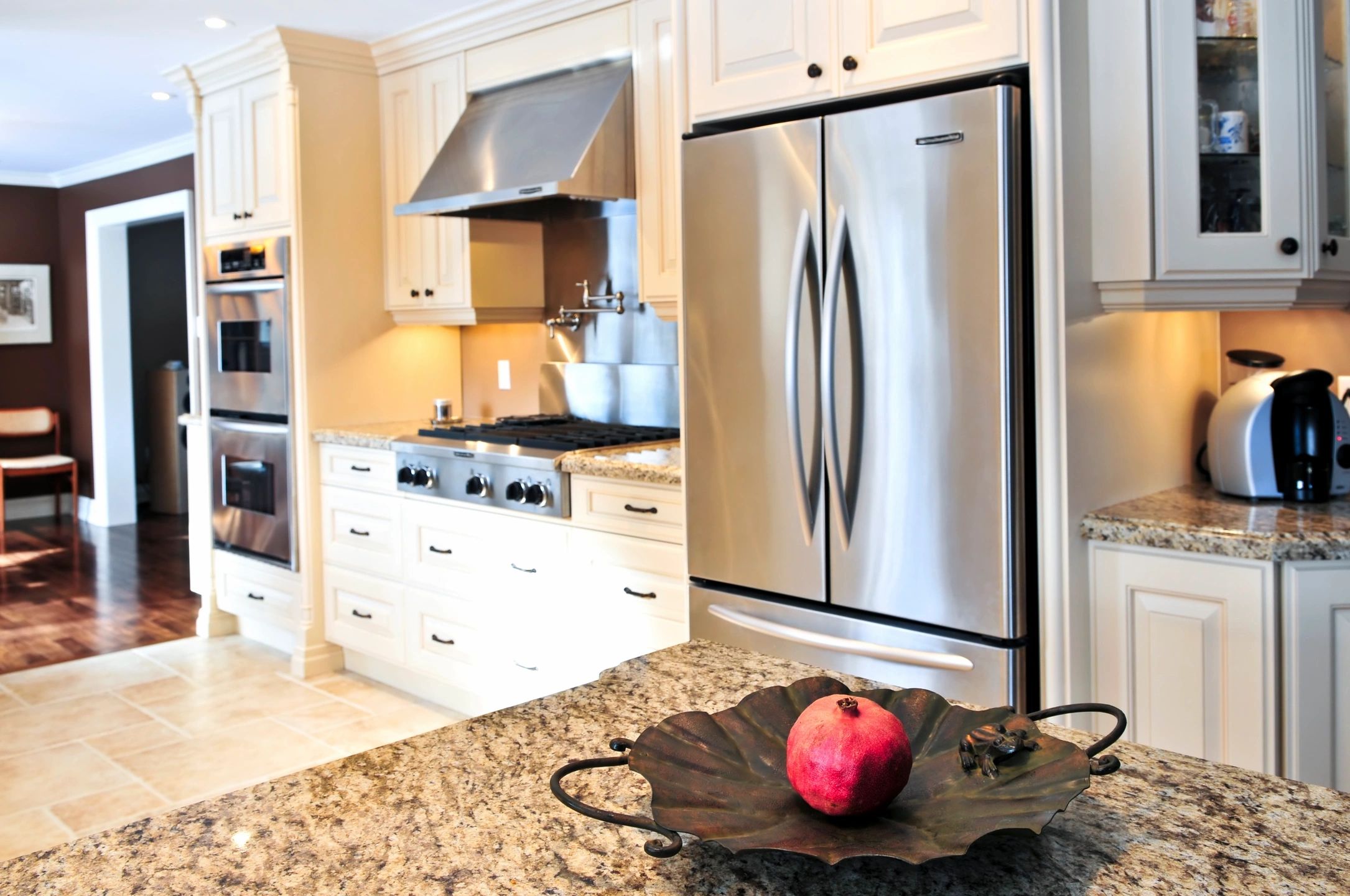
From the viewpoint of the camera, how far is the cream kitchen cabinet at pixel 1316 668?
210cm

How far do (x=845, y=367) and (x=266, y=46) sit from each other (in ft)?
10.2

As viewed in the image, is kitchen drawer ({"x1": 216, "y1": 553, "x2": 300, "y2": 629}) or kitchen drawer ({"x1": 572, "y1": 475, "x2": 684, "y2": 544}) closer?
kitchen drawer ({"x1": 572, "y1": 475, "x2": 684, "y2": 544})

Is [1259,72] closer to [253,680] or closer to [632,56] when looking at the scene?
[632,56]

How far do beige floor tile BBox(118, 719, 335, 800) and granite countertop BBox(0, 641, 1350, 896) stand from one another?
260cm

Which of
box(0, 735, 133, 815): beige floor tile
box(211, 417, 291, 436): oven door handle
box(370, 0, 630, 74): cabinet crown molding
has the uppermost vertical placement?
box(370, 0, 630, 74): cabinet crown molding

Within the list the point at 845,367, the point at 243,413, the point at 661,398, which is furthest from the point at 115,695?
the point at 845,367

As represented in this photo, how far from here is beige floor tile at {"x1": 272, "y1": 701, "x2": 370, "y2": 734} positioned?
12.9ft

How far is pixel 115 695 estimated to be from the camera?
4.29 metres

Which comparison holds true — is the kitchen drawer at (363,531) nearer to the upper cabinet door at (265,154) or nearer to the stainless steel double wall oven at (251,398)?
the stainless steel double wall oven at (251,398)

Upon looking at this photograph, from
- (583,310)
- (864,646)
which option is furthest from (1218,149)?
(583,310)

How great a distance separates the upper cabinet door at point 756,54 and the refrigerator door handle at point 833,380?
0.34 metres

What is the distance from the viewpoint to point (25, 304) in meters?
8.41

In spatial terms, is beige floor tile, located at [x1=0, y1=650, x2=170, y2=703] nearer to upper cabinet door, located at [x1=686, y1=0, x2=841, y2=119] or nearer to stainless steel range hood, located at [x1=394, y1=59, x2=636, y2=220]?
stainless steel range hood, located at [x1=394, y1=59, x2=636, y2=220]

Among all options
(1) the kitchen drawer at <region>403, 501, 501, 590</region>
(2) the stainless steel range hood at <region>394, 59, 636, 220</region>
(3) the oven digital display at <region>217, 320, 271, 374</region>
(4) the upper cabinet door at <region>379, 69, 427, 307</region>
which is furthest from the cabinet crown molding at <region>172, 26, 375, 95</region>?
(1) the kitchen drawer at <region>403, 501, 501, 590</region>
